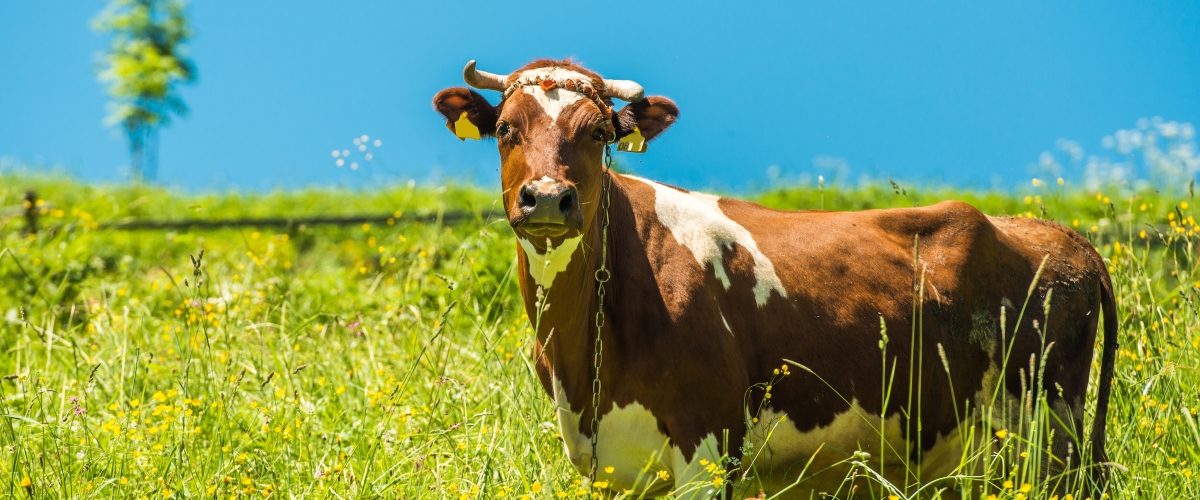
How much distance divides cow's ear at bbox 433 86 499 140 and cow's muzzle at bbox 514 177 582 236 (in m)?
0.96

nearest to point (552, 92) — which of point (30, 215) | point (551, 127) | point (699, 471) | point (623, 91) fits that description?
point (551, 127)

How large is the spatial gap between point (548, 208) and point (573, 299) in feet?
2.53

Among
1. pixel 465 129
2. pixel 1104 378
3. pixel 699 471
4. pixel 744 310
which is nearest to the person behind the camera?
pixel 699 471

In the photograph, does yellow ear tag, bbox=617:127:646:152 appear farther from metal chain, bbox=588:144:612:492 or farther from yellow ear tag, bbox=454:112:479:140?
yellow ear tag, bbox=454:112:479:140

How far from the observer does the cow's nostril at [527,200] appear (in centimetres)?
484

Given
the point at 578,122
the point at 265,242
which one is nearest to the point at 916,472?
the point at 578,122

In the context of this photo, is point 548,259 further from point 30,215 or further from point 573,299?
point 30,215

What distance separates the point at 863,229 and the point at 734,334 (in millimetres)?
1188

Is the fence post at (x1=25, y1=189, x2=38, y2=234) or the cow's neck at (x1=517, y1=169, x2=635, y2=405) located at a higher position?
the fence post at (x1=25, y1=189, x2=38, y2=234)

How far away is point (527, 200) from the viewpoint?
4.88 m

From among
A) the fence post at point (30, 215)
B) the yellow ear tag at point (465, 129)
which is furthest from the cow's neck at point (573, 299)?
the fence post at point (30, 215)

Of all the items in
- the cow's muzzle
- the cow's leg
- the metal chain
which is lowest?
the cow's leg

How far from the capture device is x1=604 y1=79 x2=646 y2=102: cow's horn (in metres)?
5.66

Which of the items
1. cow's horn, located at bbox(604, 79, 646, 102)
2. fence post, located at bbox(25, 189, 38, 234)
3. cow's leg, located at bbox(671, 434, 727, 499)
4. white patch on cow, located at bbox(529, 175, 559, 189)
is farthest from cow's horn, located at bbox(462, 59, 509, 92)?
fence post, located at bbox(25, 189, 38, 234)
